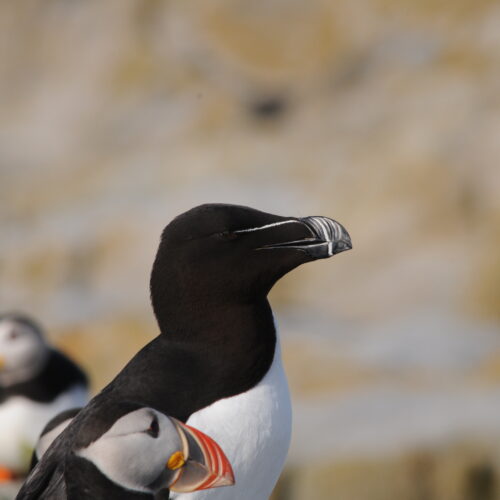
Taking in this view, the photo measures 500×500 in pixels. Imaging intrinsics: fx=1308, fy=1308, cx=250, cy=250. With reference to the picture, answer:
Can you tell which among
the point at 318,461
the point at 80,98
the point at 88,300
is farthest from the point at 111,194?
the point at 318,461

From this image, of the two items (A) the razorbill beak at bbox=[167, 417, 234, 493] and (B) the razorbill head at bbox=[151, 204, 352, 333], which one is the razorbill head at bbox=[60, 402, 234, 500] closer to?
(A) the razorbill beak at bbox=[167, 417, 234, 493]

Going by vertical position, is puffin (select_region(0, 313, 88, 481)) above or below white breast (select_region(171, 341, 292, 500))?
below

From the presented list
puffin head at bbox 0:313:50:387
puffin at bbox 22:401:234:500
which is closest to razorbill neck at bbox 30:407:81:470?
puffin at bbox 22:401:234:500

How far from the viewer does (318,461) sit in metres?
8.25

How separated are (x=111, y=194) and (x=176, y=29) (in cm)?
313

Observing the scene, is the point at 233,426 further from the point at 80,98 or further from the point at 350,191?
the point at 80,98

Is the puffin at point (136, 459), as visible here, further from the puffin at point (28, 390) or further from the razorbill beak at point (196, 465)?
the puffin at point (28, 390)

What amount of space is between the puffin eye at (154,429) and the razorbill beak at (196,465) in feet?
0.24

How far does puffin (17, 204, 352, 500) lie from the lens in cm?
393

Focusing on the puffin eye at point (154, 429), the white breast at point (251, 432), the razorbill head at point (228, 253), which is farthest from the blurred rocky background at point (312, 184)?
the puffin eye at point (154, 429)

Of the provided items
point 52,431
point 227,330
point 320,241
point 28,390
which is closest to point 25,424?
point 28,390

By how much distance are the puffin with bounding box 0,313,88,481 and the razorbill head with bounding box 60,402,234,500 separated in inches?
146

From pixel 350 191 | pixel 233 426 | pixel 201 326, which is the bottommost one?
pixel 350 191

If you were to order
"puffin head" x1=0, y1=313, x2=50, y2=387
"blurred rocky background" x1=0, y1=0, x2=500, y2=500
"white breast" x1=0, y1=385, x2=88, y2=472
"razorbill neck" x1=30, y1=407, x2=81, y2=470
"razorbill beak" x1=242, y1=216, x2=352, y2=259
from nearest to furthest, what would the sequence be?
"razorbill beak" x1=242, y1=216, x2=352, y2=259
"razorbill neck" x1=30, y1=407, x2=81, y2=470
"white breast" x1=0, y1=385, x2=88, y2=472
"puffin head" x1=0, y1=313, x2=50, y2=387
"blurred rocky background" x1=0, y1=0, x2=500, y2=500
